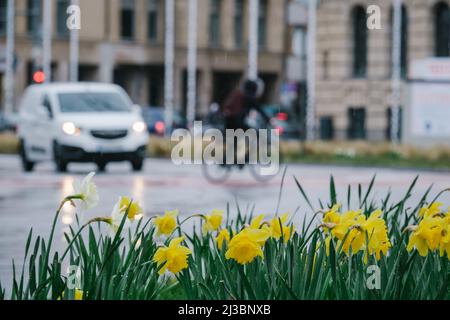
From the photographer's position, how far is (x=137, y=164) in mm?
26672

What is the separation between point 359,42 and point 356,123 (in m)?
2.90

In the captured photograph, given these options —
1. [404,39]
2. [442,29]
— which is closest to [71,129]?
[442,29]

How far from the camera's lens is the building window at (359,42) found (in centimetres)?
4709

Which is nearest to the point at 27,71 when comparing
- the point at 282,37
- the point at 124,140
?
the point at 282,37

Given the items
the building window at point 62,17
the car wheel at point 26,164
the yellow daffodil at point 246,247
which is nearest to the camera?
the yellow daffodil at point 246,247

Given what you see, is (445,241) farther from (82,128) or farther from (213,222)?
(82,128)

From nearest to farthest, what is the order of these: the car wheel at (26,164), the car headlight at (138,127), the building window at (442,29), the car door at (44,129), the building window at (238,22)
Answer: the car headlight at (138,127) → the car door at (44,129) → the car wheel at (26,164) → the building window at (442,29) → the building window at (238,22)

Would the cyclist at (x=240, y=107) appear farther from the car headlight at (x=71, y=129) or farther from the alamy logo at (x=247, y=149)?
the car headlight at (x=71, y=129)

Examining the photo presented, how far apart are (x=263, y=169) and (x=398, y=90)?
22.2 meters

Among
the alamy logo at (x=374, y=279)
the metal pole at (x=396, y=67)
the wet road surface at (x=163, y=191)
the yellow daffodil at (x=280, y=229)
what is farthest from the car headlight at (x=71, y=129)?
the alamy logo at (x=374, y=279)

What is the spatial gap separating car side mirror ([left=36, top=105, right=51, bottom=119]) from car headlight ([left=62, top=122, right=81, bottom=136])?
970mm

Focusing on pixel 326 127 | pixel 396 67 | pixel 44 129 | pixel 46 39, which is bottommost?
pixel 326 127

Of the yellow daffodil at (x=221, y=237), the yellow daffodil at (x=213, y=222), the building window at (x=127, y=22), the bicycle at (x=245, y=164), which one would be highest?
the building window at (x=127, y=22)

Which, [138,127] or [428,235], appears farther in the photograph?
[138,127]
